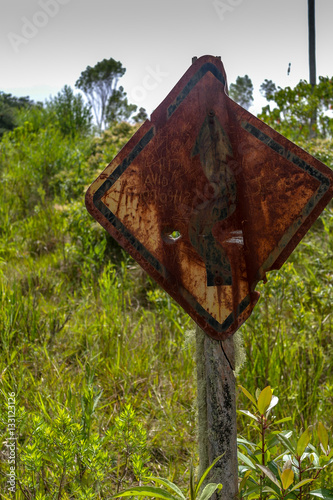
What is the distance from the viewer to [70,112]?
9.20 meters

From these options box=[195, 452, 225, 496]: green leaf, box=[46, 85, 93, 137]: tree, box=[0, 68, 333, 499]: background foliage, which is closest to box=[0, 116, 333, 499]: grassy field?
box=[0, 68, 333, 499]: background foliage

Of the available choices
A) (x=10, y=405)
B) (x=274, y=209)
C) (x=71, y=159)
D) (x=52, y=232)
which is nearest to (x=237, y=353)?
(x=274, y=209)

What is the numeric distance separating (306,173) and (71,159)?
19.6 ft

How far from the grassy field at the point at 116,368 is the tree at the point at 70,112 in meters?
5.38

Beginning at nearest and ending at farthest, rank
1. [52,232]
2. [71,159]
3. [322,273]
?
1. [322,273]
2. [52,232]
3. [71,159]

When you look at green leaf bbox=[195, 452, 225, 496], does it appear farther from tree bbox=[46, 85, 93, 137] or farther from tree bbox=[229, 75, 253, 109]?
tree bbox=[229, 75, 253, 109]

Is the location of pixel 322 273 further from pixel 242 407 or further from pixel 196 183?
pixel 196 183

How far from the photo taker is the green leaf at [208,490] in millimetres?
1067

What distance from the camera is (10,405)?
172cm

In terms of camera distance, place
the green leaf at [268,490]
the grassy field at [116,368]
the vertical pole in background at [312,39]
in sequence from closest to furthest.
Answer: the green leaf at [268,490] < the grassy field at [116,368] < the vertical pole in background at [312,39]

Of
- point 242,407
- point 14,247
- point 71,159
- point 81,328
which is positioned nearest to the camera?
point 242,407

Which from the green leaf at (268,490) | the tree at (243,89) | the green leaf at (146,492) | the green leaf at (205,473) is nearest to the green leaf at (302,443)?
the green leaf at (268,490)

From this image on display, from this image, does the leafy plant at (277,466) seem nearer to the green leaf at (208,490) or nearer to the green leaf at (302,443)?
the green leaf at (302,443)

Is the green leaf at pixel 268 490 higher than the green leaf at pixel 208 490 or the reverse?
the reverse
